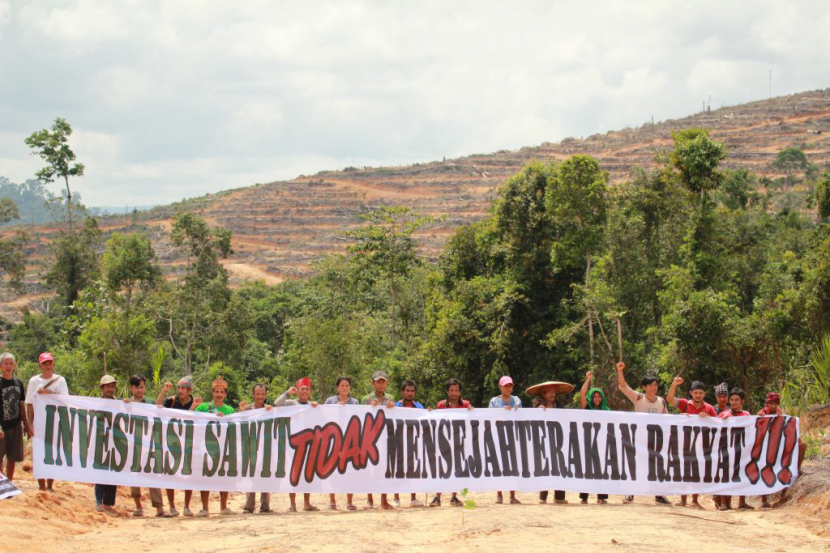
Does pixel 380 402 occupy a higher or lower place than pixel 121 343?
higher

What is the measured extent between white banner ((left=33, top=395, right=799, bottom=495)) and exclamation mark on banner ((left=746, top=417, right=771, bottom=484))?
13mm

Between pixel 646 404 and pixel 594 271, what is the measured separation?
1446 centimetres

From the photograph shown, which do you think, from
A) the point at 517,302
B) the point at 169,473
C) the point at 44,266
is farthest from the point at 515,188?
the point at 44,266

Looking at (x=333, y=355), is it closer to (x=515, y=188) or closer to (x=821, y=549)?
(x=515, y=188)

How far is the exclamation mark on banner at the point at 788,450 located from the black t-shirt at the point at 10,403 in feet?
30.7

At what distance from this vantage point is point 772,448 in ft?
34.9

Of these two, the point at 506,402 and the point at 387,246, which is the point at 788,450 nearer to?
the point at 506,402

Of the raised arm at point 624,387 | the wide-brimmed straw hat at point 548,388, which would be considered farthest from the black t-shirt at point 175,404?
the raised arm at point 624,387

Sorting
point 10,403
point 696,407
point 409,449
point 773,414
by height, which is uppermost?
point 10,403

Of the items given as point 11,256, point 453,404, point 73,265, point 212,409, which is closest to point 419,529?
point 453,404

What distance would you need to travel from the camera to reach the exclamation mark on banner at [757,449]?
1053cm

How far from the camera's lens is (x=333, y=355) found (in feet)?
105

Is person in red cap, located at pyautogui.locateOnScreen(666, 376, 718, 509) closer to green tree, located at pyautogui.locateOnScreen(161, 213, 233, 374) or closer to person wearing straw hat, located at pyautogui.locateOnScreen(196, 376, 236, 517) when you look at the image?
person wearing straw hat, located at pyautogui.locateOnScreen(196, 376, 236, 517)

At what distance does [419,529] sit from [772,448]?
4793mm
